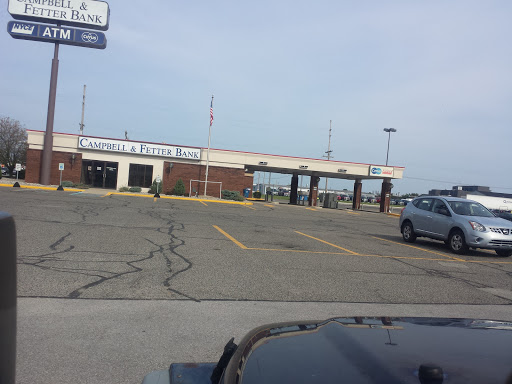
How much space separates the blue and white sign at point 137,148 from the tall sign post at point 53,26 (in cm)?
346

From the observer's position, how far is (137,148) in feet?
120

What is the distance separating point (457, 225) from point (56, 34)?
3184 centimetres

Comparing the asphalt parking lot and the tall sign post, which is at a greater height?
the tall sign post

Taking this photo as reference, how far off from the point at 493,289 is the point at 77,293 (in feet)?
24.6

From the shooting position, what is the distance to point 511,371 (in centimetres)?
178

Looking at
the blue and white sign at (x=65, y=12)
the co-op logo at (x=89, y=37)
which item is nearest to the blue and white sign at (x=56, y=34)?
the co-op logo at (x=89, y=37)

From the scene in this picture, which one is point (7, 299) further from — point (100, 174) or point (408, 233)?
point (100, 174)

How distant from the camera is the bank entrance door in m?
37.4

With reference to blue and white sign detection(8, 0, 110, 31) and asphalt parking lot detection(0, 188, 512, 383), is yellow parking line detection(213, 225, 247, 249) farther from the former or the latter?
blue and white sign detection(8, 0, 110, 31)

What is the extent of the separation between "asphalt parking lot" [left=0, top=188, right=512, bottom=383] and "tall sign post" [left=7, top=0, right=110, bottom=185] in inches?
884

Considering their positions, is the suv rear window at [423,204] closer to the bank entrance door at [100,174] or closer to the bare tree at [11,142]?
the bank entrance door at [100,174]

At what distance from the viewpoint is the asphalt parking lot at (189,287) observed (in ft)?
14.5

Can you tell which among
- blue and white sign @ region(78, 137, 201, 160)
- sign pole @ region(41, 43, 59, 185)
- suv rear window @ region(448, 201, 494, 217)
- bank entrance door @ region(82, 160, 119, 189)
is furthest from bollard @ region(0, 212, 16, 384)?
bank entrance door @ region(82, 160, 119, 189)

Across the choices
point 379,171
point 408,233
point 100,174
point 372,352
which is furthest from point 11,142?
point 372,352
